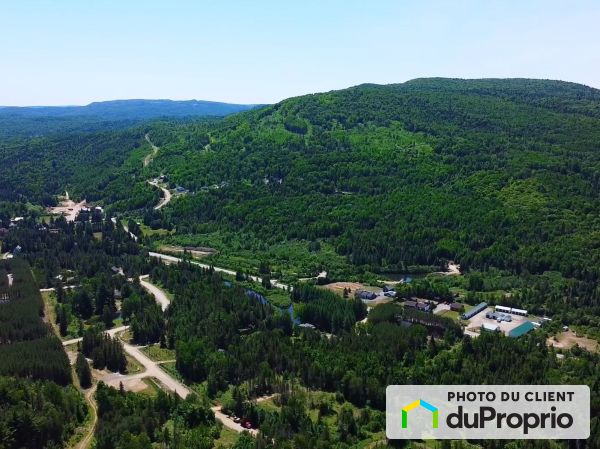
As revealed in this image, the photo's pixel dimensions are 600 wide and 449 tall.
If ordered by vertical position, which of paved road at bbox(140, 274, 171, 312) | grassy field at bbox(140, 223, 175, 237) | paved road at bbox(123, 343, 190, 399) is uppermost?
grassy field at bbox(140, 223, 175, 237)

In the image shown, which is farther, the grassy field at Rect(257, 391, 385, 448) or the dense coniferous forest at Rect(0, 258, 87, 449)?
the grassy field at Rect(257, 391, 385, 448)

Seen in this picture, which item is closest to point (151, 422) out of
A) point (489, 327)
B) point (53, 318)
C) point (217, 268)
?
point (53, 318)

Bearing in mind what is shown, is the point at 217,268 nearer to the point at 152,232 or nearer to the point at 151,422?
the point at 152,232

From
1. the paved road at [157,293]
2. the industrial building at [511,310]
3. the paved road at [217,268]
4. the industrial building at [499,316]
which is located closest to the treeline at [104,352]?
the paved road at [157,293]

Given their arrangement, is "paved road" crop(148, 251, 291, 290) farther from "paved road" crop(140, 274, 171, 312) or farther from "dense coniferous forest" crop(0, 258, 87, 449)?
"dense coniferous forest" crop(0, 258, 87, 449)

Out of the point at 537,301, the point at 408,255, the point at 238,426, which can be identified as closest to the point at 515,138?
the point at 408,255

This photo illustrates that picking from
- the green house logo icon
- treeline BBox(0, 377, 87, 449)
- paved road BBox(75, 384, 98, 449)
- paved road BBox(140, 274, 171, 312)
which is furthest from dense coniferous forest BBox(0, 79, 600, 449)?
the green house logo icon

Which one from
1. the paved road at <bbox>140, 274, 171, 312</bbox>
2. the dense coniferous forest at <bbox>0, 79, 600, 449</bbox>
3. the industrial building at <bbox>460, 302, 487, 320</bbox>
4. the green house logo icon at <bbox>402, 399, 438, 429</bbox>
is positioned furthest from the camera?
the paved road at <bbox>140, 274, 171, 312</bbox>
